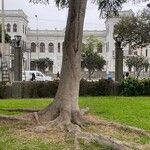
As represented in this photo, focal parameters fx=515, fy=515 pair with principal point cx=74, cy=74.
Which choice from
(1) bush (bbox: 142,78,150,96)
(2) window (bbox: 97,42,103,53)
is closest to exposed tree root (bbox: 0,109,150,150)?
(1) bush (bbox: 142,78,150,96)

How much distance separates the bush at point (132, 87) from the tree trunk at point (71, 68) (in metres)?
12.0

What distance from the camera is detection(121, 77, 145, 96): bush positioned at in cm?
2417

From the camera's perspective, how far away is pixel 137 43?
48531 mm

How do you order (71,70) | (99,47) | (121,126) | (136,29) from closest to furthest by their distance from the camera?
(121,126) → (71,70) → (136,29) → (99,47)

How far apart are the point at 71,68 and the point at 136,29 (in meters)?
35.7

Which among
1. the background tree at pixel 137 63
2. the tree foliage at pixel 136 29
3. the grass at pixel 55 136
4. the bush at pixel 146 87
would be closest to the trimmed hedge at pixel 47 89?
the bush at pixel 146 87

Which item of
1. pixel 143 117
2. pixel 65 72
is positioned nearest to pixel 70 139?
pixel 65 72

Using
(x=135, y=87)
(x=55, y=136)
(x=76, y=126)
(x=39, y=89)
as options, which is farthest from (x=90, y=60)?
(x=55, y=136)

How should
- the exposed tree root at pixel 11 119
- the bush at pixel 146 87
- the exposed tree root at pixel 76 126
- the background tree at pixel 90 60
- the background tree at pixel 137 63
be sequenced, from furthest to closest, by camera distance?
1. the background tree at pixel 90 60
2. the background tree at pixel 137 63
3. the bush at pixel 146 87
4. the exposed tree root at pixel 11 119
5. the exposed tree root at pixel 76 126

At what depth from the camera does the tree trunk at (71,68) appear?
12.1 metres

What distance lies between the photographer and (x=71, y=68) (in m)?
12.3

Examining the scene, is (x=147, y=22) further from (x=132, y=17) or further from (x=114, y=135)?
(x=114, y=135)

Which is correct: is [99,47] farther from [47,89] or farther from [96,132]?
[96,132]

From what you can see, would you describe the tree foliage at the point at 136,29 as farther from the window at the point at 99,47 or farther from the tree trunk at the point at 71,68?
the window at the point at 99,47
